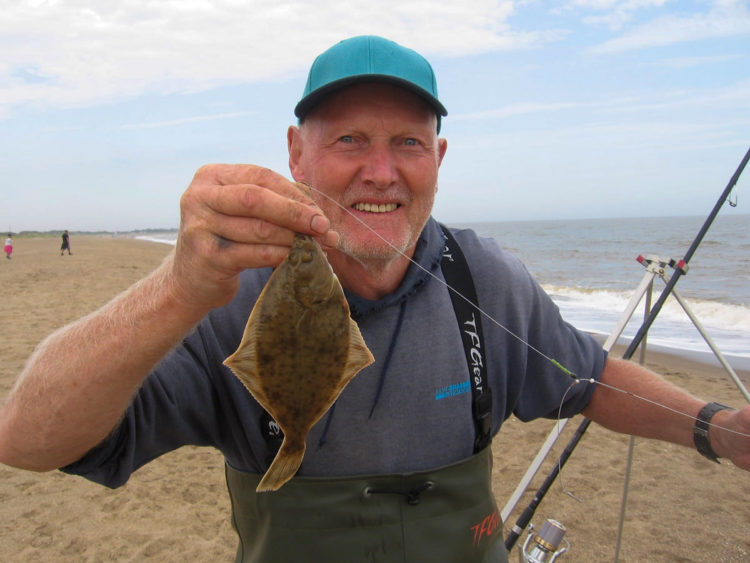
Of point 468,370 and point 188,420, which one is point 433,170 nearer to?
point 468,370

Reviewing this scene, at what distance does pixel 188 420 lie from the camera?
2.21 meters

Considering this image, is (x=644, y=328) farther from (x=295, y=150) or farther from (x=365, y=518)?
(x=295, y=150)

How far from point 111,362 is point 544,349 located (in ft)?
6.88

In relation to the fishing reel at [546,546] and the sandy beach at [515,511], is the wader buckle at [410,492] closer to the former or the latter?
the fishing reel at [546,546]

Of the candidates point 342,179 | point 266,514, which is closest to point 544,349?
point 342,179

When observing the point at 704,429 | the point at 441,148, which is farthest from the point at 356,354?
the point at 704,429

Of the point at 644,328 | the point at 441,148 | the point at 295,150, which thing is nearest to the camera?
the point at 295,150

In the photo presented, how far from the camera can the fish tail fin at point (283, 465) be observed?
5.81 ft

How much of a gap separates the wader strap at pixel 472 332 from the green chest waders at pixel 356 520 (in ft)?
0.95

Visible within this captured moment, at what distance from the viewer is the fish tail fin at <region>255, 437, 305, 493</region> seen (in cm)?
177

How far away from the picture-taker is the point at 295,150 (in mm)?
2830

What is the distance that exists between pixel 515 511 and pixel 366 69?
4.83 m

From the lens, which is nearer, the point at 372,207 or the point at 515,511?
the point at 372,207

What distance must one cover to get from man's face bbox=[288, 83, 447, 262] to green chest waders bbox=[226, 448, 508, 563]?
1004 mm
